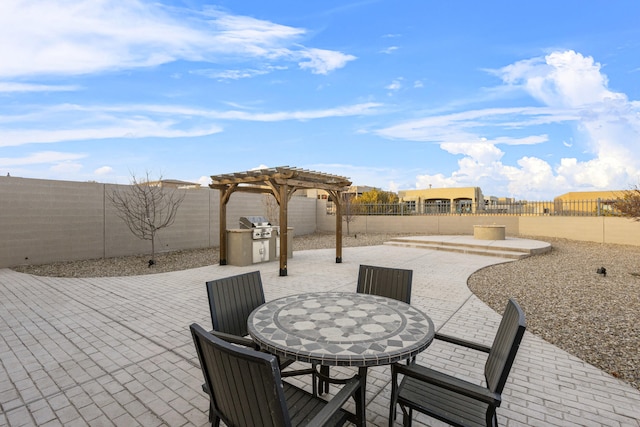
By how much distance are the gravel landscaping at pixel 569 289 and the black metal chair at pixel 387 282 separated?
207 centimetres

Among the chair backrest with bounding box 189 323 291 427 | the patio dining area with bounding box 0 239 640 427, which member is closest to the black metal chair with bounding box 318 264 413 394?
the patio dining area with bounding box 0 239 640 427

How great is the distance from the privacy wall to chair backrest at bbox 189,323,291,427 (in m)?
9.76

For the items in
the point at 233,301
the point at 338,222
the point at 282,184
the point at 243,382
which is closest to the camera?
the point at 243,382

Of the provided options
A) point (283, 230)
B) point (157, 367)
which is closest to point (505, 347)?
point (157, 367)

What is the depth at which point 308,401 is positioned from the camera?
5.57 feet

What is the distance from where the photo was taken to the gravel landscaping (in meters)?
3.29

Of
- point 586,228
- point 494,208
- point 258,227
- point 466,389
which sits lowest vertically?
point 586,228

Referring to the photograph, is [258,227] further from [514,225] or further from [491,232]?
[514,225]

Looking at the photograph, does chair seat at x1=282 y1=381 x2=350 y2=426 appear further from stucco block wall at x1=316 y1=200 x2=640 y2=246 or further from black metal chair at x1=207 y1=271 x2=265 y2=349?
stucco block wall at x1=316 y1=200 x2=640 y2=246

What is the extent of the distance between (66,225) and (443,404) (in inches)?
414

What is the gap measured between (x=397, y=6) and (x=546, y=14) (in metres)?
3.81

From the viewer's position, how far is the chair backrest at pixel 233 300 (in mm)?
2273

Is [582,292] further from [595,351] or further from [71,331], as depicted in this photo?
[71,331]

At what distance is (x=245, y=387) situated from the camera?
1177 millimetres
